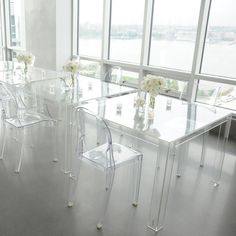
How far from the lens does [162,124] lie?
241 cm

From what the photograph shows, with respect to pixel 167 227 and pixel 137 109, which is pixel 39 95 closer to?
pixel 137 109

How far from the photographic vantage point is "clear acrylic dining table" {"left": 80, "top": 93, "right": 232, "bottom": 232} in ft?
7.11

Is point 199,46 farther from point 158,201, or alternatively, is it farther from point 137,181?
point 158,201

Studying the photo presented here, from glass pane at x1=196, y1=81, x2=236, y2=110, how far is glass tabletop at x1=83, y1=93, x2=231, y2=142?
0.42 m

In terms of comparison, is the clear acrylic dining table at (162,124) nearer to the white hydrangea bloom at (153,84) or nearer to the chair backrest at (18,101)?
the white hydrangea bloom at (153,84)

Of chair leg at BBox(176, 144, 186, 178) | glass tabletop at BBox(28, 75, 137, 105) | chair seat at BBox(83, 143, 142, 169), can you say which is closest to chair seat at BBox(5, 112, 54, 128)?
glass tabletop at BBox(28, 75, 137, 105)

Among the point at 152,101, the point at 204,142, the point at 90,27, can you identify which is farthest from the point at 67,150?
the point at 90,27

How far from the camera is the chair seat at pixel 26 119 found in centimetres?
298

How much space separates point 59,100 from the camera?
2.99 meters

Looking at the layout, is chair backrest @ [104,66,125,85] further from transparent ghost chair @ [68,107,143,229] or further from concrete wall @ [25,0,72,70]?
transparent ghost chair @ [68,107,143,229]

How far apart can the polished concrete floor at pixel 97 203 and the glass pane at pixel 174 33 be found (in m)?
1.96

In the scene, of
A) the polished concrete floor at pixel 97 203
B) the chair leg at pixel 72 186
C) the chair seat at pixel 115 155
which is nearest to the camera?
the polished concrete floor at pixel 97 203

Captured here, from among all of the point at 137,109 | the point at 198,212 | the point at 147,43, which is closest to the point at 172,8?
the point at 147,43

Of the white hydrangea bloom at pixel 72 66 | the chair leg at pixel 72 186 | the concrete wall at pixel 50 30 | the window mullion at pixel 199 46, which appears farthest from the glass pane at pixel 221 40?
the concrete wall at pixel 50 30
